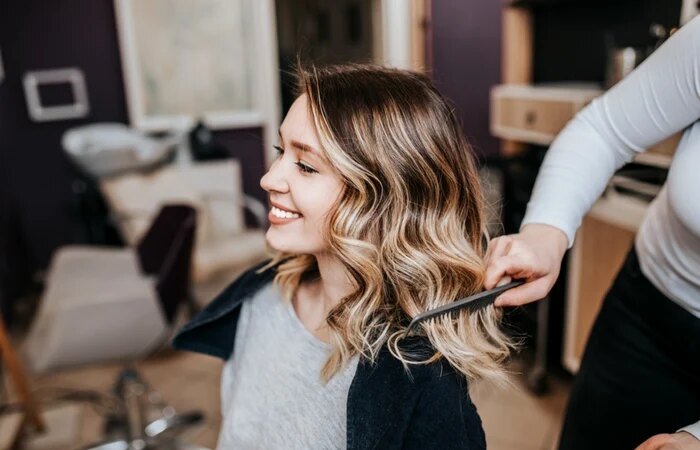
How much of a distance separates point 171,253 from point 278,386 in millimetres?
1260

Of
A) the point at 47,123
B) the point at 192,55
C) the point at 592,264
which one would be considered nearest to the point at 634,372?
the point at 592,264

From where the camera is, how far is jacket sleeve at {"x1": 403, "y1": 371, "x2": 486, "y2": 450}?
725 millimetres

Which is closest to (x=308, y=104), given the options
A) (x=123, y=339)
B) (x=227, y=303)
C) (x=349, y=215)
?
(x=349, y=215)

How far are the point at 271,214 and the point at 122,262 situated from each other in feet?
5.81

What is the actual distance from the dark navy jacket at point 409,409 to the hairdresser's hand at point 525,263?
5.0 inches

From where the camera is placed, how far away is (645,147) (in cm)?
91

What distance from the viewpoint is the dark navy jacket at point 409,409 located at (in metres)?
0.73

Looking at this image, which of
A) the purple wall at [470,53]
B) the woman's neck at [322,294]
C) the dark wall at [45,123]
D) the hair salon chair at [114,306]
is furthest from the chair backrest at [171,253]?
the purple wall at [470,53]

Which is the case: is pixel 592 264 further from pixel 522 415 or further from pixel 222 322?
pixel 222 322

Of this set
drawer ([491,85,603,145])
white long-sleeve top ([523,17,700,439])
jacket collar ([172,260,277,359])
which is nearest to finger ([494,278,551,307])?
white long-sleeve top ([523,17,700,439])

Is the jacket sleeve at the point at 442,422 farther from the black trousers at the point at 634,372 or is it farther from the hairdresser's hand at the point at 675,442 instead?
the black trousers at the point at 634,372

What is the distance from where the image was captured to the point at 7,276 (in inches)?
116

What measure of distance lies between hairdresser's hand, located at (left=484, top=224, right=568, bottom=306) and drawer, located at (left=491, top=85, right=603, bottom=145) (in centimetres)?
128

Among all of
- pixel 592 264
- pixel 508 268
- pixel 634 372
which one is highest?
pixel 508 268
